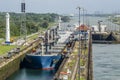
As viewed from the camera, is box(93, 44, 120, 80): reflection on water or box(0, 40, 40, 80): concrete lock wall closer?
box(0, 40, 40, 80): concrete lock wall

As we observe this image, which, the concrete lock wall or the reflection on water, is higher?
the concrete lock wall

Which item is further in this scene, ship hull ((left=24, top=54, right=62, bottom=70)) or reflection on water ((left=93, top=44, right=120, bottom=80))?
ship hull ((left=24, top=54, right=62, bottom=70))

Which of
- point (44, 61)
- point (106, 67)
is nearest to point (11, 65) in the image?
point (44, 61)

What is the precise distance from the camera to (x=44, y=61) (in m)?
44.6

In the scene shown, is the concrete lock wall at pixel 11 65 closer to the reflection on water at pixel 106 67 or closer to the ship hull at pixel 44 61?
the ship hull at pixel 44 61

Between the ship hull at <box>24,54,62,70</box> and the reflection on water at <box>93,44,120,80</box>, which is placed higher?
the ship hull at <box>24,54,62,70</box>

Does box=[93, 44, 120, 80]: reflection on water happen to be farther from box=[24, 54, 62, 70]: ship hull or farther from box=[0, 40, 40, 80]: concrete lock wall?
box=[0, 40, 40, 80]: concrete lock wall

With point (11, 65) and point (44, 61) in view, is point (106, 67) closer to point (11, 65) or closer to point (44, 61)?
point (44, 61)

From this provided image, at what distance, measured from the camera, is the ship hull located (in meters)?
44.8

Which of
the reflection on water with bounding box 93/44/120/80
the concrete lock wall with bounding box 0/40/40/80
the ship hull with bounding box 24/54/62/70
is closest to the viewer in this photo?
the concrete lock wall with bounding box 0/40/40/80

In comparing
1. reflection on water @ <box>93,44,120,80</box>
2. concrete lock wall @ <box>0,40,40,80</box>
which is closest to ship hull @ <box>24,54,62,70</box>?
concrete lock wall @ <box>0,40,40,80</box>

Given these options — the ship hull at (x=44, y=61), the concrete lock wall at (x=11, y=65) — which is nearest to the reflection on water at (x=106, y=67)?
the ship hull at (x=44, y=61)

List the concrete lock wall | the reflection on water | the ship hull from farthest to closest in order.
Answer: the ship hull → the reflection on water → the concrete lock wall

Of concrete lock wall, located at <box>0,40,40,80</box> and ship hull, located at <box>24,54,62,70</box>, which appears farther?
ship hull, located at <box>24,54,62,70</box>
